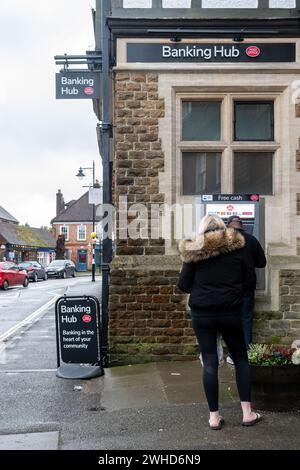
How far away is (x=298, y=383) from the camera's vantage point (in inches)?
216

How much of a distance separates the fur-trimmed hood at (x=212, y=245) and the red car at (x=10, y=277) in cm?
2550

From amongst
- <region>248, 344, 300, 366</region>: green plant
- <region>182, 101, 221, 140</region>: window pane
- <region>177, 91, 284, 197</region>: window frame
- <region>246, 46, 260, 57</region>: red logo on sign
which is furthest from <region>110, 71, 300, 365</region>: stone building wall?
<region>248, 344, 300, 366</region>: green plant

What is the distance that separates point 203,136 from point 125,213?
167 centimetres

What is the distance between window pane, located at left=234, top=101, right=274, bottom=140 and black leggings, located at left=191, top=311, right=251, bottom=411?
13.6ft

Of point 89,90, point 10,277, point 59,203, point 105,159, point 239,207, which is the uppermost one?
point 89,90

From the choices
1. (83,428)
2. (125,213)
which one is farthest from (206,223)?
(125,213)

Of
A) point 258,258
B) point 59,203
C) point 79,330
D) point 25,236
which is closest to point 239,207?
point 258,258

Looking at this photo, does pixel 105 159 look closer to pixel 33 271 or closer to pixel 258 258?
pixel 258 258

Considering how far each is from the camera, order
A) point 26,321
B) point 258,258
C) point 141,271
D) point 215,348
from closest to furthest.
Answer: point 215,348 → point 258,258 → point 141,271 → point 26,321

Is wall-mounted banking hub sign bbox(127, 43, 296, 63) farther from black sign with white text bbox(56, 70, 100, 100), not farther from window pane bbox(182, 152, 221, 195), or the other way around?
window pane bbox(182, 152, 221, 195)

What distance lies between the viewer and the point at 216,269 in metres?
5.09

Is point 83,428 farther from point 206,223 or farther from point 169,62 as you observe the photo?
point 169,62

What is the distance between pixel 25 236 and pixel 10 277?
151 ft

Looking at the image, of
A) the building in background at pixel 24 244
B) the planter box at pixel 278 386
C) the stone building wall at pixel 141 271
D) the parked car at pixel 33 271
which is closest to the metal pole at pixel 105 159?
the stone building wall at pixel 141 271
